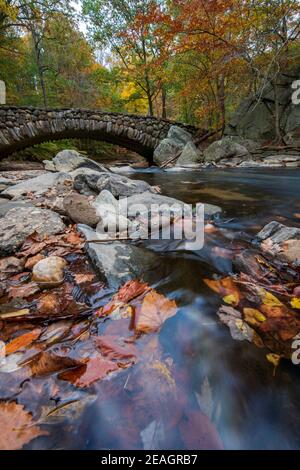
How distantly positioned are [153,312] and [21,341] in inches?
24.2

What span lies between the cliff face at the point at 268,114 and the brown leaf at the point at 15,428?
465 inches

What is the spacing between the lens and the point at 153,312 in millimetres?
1229

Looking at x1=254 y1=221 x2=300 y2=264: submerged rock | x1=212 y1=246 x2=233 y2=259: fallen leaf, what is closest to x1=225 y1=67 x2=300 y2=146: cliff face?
x1=254 y1=221 x2=300 y2=264: submerged rock

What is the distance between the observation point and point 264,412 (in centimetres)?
81

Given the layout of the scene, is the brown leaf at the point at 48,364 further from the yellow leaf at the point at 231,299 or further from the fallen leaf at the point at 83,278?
the yellow leaf at the point at 231,299

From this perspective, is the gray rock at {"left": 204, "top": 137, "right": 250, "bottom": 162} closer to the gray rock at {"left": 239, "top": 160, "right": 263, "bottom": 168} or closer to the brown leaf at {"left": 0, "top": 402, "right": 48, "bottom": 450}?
the gray rock at {"left": 239, "top": 160, "right": 263, "bottom": 168}

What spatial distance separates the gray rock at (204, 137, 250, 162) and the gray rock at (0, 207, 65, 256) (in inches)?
353

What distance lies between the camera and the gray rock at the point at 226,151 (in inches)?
385

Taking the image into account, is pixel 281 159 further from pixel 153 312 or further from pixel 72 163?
pixel 153 312

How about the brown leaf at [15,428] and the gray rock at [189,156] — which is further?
the gray rock at [189,156]

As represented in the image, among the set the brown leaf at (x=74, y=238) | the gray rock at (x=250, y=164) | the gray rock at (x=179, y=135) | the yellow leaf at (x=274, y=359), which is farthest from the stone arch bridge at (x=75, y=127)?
the yellow leaf at (x=274, y=359)

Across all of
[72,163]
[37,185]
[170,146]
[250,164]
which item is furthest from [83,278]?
[170,146]

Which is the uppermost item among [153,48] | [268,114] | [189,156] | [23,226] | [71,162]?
[153,48]
